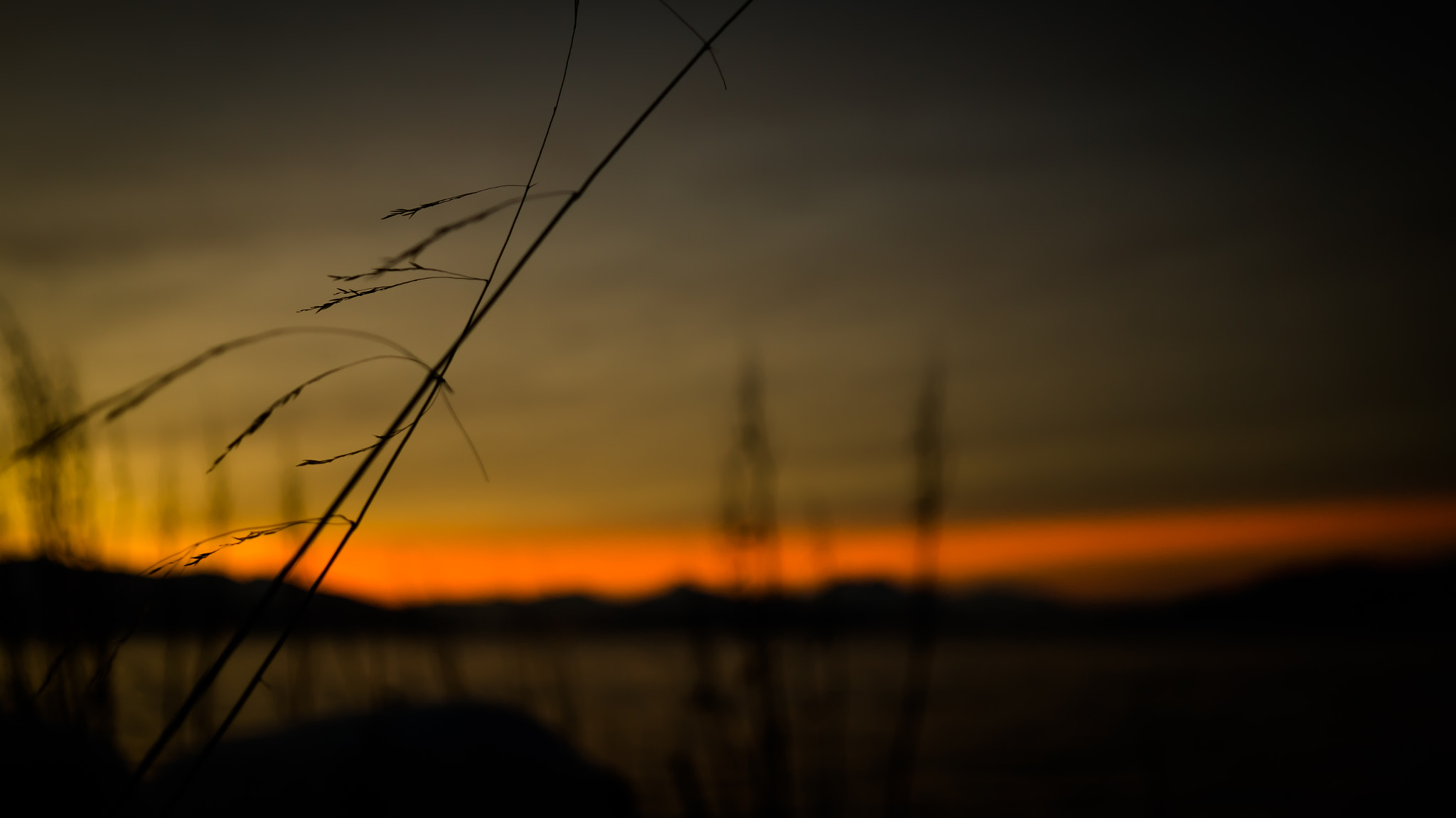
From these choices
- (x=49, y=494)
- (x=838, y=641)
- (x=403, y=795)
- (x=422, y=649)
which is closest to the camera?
(x=838, y=641)

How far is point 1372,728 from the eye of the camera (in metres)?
8.14

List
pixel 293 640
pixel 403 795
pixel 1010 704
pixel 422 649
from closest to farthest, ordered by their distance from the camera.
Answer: pixel 403 795 → pixel 422 649 → pixel 293 640 → pixel 1010 704

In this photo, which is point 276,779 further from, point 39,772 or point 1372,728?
point 1372,728

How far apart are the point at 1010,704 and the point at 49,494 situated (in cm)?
1088

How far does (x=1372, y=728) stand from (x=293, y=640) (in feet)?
32.0

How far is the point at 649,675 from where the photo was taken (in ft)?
50.5

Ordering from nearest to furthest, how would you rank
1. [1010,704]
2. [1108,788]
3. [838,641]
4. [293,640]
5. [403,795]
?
[838,641] < [403,795] < [293,640] < [1108,788] < [1010,704]

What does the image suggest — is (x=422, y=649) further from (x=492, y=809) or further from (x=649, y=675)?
(x=649, y=675)

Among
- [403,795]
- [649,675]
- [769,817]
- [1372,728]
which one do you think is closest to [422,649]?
[403,795]

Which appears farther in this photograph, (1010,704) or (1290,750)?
(1010,704)

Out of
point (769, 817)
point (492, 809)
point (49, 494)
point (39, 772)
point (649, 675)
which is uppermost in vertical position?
point (49, 494)

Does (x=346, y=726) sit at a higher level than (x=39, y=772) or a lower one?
lower

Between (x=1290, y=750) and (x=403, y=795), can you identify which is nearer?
(x=403, y=795)

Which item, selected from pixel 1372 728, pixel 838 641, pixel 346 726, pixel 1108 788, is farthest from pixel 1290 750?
pixel 346 726
